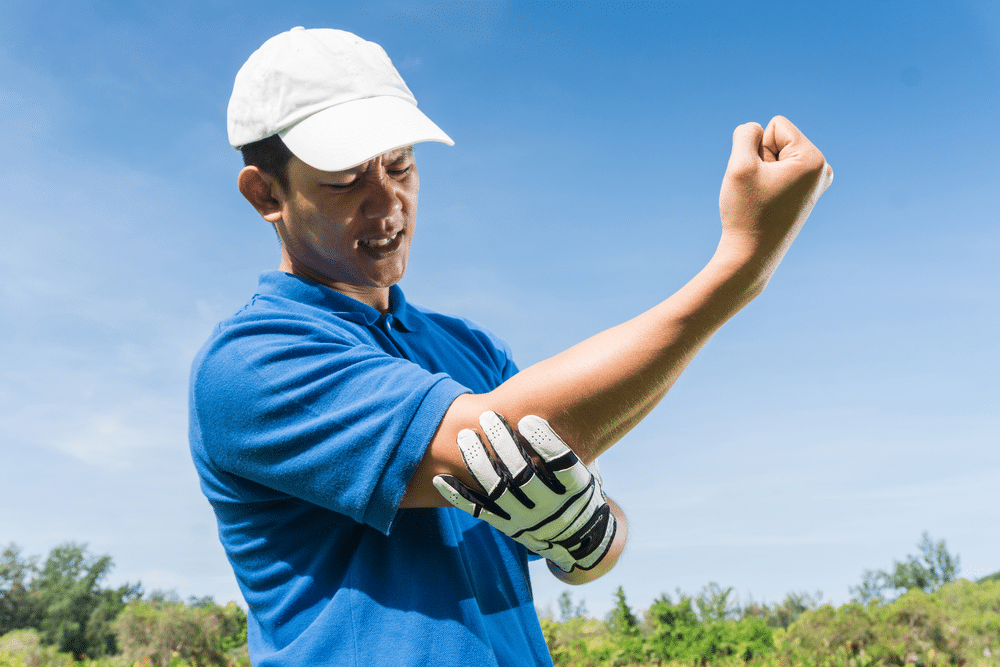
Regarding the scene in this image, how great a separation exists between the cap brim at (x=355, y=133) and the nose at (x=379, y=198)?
132 mm

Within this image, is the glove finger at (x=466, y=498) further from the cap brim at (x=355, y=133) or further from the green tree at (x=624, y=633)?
the green tree at (x=624, y=633)

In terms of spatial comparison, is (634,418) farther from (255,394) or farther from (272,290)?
(272,290)

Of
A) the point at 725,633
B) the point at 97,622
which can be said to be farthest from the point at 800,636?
the point at 97,622

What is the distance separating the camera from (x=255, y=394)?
1649mm

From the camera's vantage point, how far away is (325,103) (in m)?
2.01

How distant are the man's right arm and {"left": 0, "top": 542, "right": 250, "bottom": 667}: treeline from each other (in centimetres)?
581

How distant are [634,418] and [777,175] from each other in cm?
52

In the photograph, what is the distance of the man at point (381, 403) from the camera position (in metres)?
1.45

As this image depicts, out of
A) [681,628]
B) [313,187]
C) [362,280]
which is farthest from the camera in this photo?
[681,628]

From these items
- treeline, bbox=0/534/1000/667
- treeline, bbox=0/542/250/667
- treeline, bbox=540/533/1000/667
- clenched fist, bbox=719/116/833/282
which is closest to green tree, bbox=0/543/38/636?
treeline, bbox=0/542/250/667

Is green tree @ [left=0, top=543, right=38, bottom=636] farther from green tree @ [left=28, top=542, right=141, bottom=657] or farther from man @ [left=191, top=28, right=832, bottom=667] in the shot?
man @ [left=191, top=28, right=832, bottom=667]

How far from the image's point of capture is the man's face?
2.01 metres

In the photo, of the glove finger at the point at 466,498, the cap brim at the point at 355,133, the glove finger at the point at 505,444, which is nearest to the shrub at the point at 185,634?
the cap brim at the point at 355,133

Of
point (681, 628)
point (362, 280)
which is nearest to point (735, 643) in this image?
point (681, 628)
